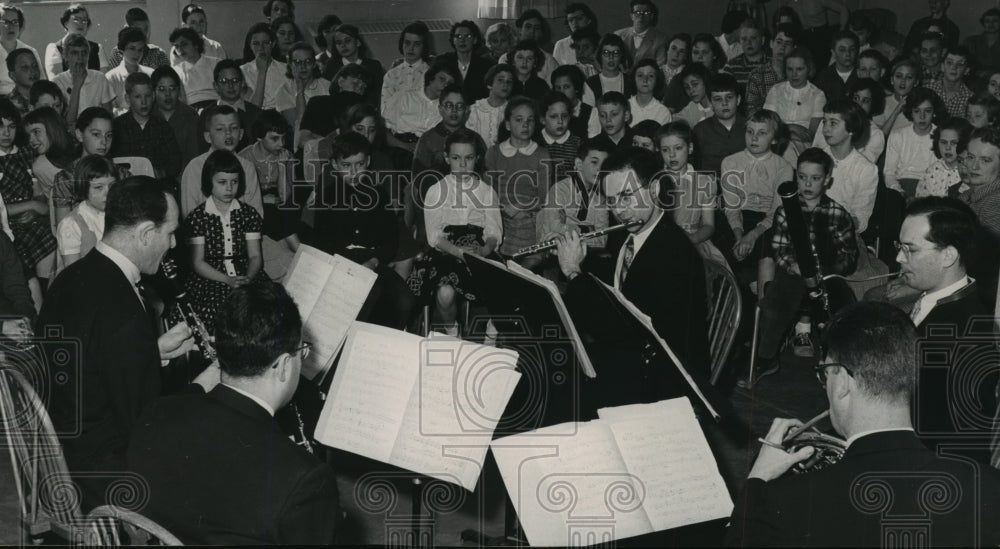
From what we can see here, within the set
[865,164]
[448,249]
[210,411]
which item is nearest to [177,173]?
[448,249]

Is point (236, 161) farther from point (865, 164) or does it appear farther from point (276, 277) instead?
point (865, 164)

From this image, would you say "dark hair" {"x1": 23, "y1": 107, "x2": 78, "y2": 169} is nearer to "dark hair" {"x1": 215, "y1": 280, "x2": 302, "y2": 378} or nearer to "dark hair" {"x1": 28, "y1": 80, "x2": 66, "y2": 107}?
"dark hair" {"x1": 28, "y1": 80, "x2": 66, "y2": 107}

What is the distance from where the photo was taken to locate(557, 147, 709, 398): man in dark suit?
12.0 feet

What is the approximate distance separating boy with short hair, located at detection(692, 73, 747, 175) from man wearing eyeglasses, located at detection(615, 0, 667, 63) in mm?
1901

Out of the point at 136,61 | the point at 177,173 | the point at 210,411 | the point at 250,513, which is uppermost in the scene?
the point at 136,61

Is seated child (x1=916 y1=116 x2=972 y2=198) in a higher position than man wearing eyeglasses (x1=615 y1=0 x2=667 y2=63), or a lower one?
lower

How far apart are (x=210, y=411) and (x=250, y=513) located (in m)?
0.24

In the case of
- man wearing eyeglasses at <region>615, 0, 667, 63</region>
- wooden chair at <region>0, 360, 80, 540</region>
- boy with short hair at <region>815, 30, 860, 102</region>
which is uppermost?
man wearing eyeglasses at <region>615, 0, 667, 63</region>

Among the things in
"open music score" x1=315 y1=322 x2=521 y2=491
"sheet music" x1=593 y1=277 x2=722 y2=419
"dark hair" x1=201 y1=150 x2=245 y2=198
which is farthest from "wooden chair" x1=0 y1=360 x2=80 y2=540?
"dark hair" x1=201 y1=150 x2=245 y2=198

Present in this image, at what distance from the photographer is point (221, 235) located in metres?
5.19

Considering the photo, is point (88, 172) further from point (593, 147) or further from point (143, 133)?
point (593, 147)

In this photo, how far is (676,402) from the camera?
2.68 metres

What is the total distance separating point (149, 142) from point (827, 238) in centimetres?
403

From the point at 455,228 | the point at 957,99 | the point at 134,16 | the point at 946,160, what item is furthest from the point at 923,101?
the point at 134,16
